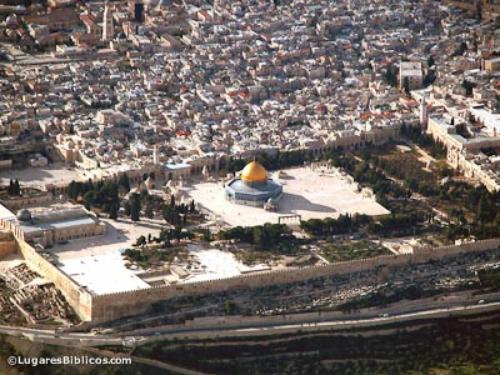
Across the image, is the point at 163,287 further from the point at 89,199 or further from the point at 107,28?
the point at 107,28

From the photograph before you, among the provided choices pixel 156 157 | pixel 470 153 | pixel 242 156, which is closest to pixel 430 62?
pixel 470 153

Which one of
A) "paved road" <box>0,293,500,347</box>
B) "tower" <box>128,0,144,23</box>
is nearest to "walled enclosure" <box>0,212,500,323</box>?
"paved road" <box>0,293,500,347</box>

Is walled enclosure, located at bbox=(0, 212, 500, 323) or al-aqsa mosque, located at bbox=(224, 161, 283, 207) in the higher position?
al-aqsa mosque, located at bbox=(224, 161, 283, 207)

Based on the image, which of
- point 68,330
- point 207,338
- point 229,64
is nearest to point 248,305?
point 207,338

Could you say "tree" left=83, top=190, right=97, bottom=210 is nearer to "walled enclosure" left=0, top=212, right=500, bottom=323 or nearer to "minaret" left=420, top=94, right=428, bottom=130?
"walled enclosure" left=0, top=212, right=500, bottom=323

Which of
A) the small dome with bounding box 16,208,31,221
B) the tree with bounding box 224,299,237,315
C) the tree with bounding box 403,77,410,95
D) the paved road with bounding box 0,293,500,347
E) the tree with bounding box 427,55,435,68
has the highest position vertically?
the tree with bounding box 427,55,435,68

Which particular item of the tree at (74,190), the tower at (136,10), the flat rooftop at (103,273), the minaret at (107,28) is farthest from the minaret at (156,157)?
the tower at (136,10)

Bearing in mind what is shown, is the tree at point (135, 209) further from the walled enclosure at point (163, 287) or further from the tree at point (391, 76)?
the tree at point (391, 76)
